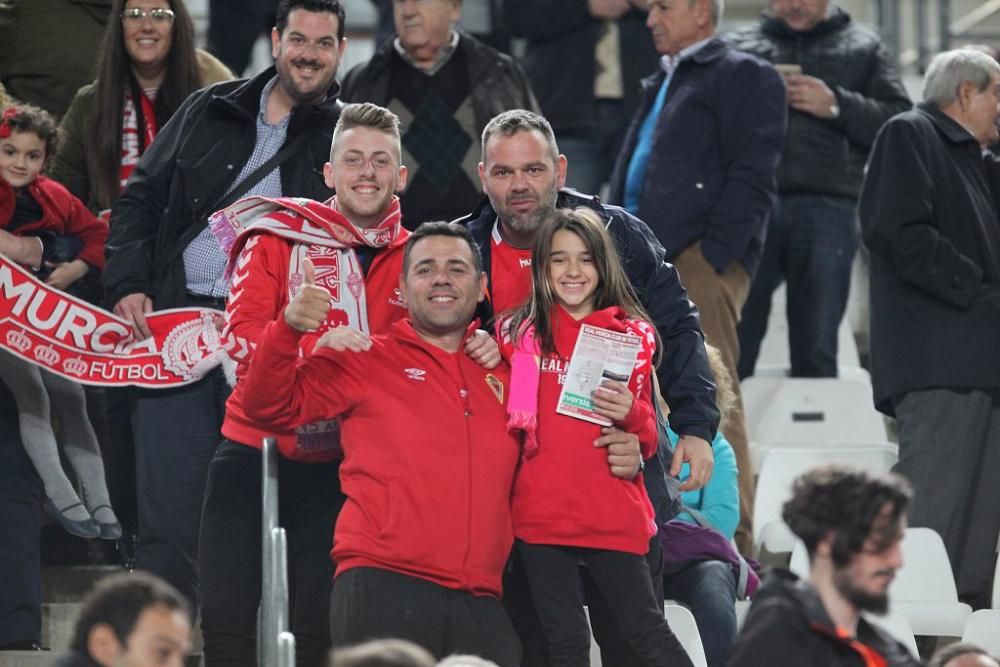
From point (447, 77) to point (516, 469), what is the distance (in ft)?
8.91

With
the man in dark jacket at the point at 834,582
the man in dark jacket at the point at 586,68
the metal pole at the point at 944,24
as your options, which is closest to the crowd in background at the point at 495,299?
the man in dark jacket at the point at 834,582

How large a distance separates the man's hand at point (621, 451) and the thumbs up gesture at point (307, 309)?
78 centimetres

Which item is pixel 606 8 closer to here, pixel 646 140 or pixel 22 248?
pixel 646 140

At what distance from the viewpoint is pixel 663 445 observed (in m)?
5.61

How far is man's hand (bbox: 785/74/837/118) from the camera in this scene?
28.0 feet

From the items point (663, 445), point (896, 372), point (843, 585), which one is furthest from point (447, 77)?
point (843, 585)

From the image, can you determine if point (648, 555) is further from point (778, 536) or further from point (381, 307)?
point (778, 536)

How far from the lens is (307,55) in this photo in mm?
6223

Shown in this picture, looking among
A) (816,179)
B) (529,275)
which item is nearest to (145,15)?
(529,275)

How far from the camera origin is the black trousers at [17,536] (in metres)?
6.05

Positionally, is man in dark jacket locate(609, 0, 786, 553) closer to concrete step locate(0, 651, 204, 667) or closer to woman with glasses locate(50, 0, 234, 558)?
woman with glasses locate(50, 0, 234, 558)

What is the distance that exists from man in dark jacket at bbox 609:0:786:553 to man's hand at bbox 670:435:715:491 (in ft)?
6.15

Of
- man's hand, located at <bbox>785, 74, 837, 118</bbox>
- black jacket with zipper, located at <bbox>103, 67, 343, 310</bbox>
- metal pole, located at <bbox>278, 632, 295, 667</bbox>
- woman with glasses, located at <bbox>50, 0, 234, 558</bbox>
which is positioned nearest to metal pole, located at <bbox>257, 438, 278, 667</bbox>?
metal pole, located at <bbox>278, 632, 295, 667</bbox>

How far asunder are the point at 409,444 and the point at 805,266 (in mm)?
3761
